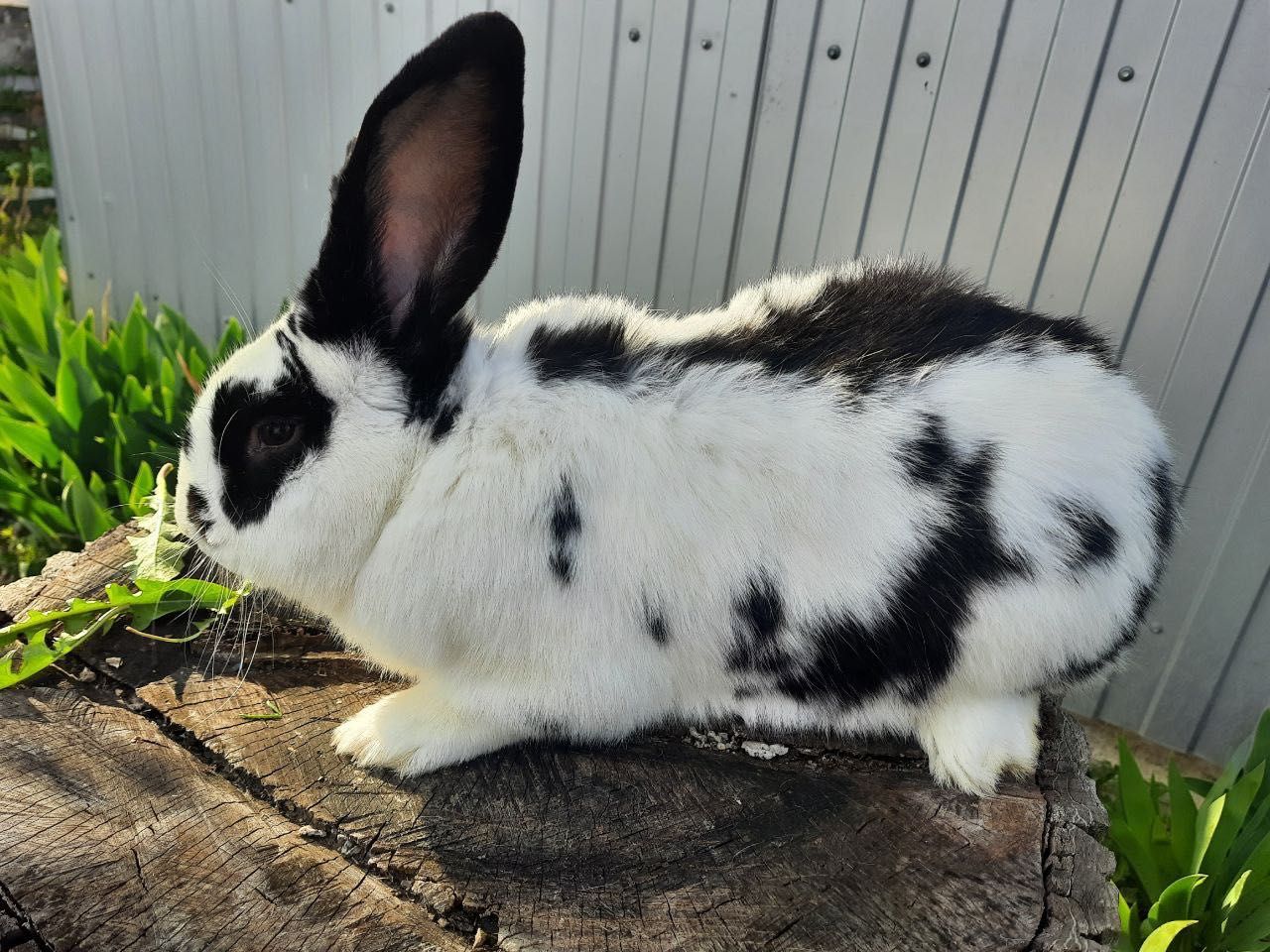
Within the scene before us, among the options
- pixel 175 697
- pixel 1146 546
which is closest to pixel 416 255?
pixel 175 697

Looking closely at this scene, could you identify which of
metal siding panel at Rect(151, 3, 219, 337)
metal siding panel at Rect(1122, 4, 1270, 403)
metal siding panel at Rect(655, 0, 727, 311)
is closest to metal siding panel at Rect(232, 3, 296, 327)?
metal siding panel at Rect(151, 3, 219, 337)

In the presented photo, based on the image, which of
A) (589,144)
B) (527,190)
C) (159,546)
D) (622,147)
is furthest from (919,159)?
(159,546)

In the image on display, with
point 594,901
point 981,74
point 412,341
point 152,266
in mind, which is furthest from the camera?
point 152,266

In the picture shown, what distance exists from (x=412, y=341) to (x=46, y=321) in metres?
2.16

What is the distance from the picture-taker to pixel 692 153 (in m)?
2.38

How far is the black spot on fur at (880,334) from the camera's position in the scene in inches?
52.4

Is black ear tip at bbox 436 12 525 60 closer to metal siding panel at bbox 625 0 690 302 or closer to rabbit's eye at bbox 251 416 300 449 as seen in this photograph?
rabbit's eye at bbox 251 416 300 449

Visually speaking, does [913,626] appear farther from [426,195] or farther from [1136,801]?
[1136,801]

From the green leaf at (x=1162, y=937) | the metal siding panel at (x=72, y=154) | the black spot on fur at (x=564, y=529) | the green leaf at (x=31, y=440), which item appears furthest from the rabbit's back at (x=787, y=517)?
the metal siding panel at (x=72, y=154)

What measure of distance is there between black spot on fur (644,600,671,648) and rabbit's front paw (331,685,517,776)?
0.91ft

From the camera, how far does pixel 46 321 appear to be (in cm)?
271

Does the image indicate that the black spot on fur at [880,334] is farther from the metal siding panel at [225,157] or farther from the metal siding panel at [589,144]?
the metal siding panel at [225,157]

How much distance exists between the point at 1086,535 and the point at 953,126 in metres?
1.23

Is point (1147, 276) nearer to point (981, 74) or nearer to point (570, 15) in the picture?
point (981, 74)
